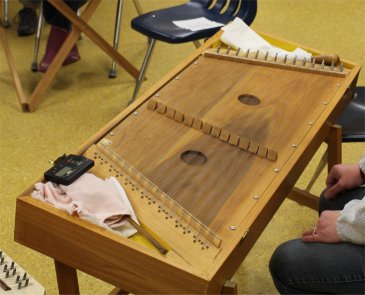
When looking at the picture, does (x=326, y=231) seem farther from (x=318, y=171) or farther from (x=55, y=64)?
(x=55, y=64)

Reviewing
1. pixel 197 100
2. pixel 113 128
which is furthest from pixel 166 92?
pixel 113 128

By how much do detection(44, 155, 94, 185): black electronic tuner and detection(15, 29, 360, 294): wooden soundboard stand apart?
4cm

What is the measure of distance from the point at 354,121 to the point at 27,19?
9.03ft

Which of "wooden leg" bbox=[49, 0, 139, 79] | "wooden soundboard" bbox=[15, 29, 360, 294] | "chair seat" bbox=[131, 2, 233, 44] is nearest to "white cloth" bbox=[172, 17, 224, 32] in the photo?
"chair seat" bbox=[131, 2, 233, 44]

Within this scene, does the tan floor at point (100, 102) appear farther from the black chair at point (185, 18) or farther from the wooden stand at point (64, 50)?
the black chair at point (185, 18)

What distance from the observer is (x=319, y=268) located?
1.56 meters

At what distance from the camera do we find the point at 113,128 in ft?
5.57

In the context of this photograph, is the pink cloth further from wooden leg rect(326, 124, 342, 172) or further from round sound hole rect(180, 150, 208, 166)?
wooden leg rect(326, 124, 342, 172)

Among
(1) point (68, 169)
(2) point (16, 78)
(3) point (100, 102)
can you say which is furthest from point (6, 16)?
(1) point (68, 169)

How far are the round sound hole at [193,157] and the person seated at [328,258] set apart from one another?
1.10ft

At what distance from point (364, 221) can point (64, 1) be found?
98.9 inches

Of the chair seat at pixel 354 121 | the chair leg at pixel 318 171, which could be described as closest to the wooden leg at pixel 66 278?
the chair seat at pixel 354 121

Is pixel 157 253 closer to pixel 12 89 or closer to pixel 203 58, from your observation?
pixel 203 58

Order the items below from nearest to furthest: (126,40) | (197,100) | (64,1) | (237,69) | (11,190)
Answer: (197,100)
(237,69)
(11,190)
(64,1)
(126,40)
